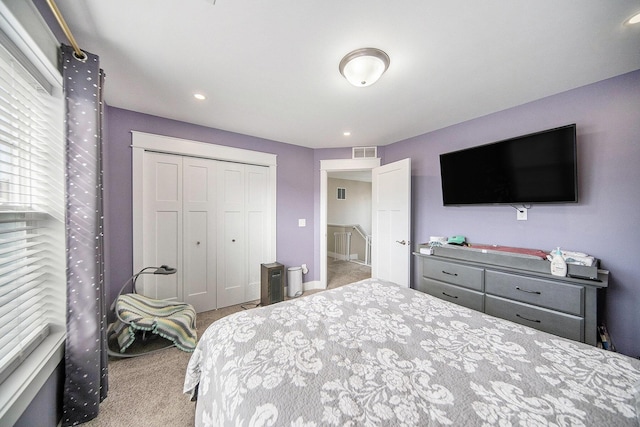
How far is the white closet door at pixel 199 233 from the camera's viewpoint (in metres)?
2.83

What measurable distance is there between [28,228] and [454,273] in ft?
10.7

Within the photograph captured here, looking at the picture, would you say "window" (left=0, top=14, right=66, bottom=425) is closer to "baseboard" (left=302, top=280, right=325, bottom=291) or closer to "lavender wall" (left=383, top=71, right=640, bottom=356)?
"baseboard" (left=302, top=280, right=325, bottom=291)

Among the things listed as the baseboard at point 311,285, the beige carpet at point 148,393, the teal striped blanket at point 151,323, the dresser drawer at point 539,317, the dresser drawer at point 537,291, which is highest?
the dresser drawer at point 537,291

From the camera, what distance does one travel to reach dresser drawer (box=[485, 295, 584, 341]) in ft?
5.67

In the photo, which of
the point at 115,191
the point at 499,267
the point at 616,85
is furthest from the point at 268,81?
the point at 616,85

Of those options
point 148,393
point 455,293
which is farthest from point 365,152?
point 148,393

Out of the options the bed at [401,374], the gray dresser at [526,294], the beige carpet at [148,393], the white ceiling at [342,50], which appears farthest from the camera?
the gray dresser at [526,294]

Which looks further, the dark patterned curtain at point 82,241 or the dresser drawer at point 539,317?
the dresser drawer at point 539,317

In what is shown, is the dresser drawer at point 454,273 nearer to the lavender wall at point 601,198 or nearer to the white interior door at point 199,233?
the lavender wall at point 601,198

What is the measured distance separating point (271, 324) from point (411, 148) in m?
3.06

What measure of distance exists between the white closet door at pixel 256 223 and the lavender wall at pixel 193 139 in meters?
0.19

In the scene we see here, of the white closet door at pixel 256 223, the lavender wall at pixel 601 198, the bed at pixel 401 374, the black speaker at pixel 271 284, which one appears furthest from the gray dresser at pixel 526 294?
the white closet door at pixel 256 223

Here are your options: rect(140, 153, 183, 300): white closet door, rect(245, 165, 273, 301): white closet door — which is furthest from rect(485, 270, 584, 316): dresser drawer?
rect(140, 153, 183, 300): white closet door

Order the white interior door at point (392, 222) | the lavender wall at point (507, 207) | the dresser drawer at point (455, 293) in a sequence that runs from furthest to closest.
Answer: the white interior door at point (392, 222)
the dresser drawer at point (455, 293)
the lavender wall at point (507, 207)
